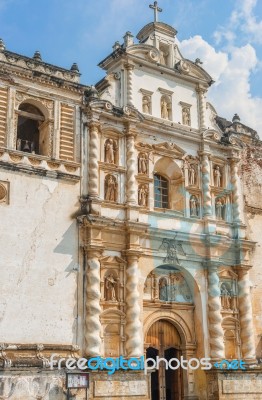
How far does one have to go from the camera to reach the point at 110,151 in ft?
64.1

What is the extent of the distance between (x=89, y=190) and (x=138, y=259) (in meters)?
2.67

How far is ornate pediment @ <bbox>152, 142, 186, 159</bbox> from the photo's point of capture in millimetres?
20578

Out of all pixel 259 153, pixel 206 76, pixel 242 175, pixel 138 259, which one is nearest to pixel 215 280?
pixel 138 259

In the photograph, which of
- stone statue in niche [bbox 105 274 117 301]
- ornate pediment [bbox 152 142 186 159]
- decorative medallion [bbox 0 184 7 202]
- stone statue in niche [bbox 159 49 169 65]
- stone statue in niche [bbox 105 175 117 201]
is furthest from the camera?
stone statue in niche [bbox 159 49 169 65]

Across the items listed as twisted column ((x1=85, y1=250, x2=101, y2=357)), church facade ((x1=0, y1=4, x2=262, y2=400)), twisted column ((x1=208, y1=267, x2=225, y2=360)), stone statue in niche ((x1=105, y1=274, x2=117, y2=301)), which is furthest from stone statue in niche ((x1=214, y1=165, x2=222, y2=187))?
twisted column ((x1=85, y1=250, x2=101, y2=357))

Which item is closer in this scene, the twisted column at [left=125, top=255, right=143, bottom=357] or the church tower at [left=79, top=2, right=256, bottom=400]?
Answer: the twisted column at [left=125, top=255, right=143, bottom=357]

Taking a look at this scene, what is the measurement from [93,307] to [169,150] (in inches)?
257

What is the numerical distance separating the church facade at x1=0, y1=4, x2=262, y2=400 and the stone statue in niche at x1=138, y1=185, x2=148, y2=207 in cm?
6

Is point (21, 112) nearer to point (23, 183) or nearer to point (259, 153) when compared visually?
point (23, 183)

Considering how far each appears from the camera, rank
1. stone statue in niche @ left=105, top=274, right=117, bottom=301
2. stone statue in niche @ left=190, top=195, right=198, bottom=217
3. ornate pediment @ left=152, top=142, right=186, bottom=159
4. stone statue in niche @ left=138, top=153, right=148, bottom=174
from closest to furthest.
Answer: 1. stone statue in niche @ left=105, top=274, right=117, bottom=301
2. stone statue in niche @ left=138, top=153, right=148, bottom=174
3. ornate pediment @ left=152, top=142, right=186, bottom=159
4. stone statue in niche @ left=190, top=195, right=198, bottom=217

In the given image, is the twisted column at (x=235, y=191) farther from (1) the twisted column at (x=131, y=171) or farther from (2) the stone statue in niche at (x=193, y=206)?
(1) the twisted column at (x=131, y=171)

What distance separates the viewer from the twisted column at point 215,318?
1953cm

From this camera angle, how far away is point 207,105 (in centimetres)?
2272

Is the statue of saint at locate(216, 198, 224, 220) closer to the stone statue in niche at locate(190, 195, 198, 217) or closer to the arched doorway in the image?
the stone statue in niche at locate(190, 195, 198, 217)
